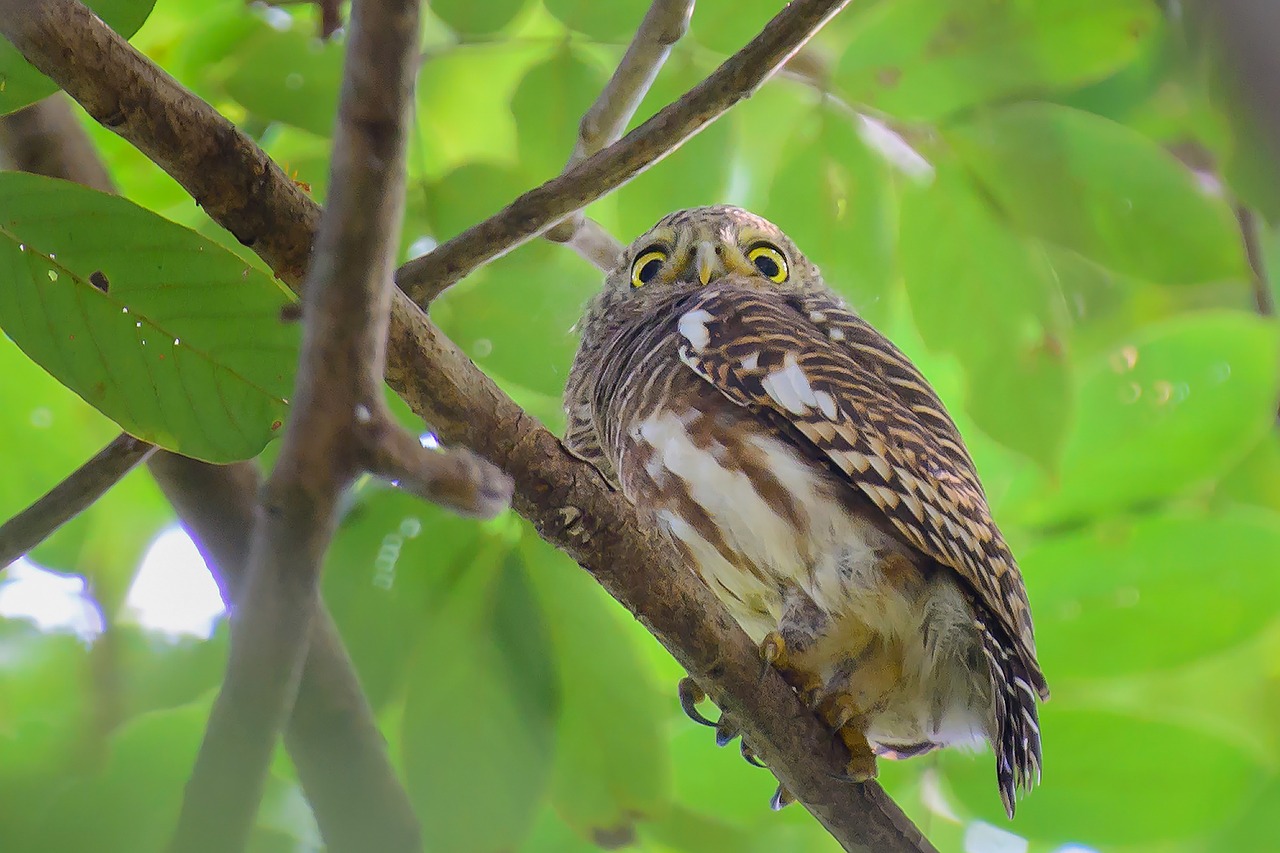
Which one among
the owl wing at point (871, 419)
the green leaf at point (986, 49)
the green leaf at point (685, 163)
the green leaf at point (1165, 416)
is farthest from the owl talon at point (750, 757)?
the green leaf at point (986, 49)

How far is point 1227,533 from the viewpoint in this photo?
8.29 ft

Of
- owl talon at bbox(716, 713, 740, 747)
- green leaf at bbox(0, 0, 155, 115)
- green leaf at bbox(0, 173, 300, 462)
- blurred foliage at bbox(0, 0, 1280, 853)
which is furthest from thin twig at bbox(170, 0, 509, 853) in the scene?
owl talon at bbox(716, 713, 740, 747)

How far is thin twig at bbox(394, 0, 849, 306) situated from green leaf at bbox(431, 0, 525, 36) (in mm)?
729

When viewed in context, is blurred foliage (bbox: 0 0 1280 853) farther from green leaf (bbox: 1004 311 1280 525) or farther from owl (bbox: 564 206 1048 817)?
owl (bbox: 564 206 1048 817)

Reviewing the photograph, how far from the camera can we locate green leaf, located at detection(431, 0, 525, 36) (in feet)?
8.78

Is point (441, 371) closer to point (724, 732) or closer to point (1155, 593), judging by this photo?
point (724, 732)

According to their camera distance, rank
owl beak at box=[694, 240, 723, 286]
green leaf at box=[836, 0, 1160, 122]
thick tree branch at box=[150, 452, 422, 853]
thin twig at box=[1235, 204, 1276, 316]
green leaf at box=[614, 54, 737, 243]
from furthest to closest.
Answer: owl beak at box=[694, 240, 723, 286], thin twig at box=[1235, 204, 1276, 316], green leaf at box=[614, 54, 737, 243], green leaf at box=[836, 0, 1160, 122], thick tree branch at box=[150, 452, 422, 853]

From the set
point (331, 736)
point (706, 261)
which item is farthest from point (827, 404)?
point (331, 736)

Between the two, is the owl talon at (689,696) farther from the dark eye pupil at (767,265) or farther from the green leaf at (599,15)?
the dark eye pupil at (767,265)

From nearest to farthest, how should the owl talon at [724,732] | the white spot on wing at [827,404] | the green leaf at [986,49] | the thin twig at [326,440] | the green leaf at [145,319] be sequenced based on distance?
the thin twig at [326,440] → the green leaf at [145,319] → the owl talon at [724,732] → the white spot on wing at [827,404] → the green leaf at [986,49]

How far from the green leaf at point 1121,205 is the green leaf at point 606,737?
131 centimetres

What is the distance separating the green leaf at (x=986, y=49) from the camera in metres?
2.72

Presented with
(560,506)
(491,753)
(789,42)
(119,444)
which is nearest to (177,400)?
(119,444)

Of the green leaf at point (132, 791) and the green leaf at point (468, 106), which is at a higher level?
the green leaf at point (468, 106)
